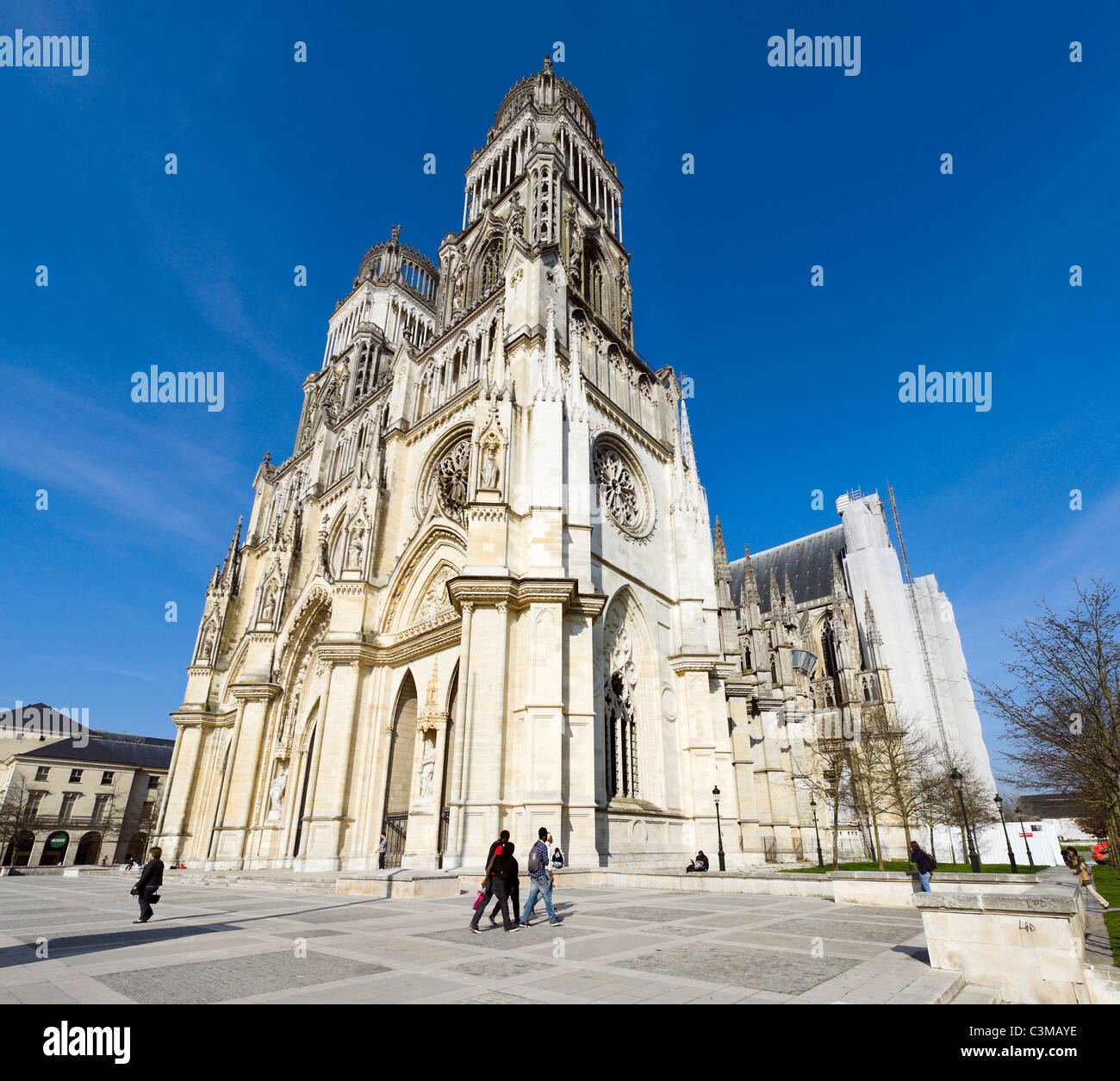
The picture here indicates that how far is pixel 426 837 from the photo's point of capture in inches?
802

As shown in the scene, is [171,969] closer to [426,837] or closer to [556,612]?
[556,612]

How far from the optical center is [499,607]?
18344 mm

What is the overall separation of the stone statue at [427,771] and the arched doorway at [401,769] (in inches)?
85.2

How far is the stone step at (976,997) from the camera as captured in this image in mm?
4773

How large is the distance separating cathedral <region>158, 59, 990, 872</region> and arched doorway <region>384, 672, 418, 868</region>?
0.31ft

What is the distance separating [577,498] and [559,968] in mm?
16155

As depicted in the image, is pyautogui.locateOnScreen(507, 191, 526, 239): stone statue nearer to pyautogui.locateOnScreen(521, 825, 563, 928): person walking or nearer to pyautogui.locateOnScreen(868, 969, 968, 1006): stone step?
pyautogui.locateOnScreen(521, 825, 563, 928): person walking

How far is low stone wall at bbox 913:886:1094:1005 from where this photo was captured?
16.5 feet

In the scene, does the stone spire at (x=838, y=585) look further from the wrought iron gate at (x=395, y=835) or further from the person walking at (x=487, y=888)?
the person walking at (x=487, y=888)

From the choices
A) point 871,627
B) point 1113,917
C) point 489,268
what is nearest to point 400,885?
point 1113,917

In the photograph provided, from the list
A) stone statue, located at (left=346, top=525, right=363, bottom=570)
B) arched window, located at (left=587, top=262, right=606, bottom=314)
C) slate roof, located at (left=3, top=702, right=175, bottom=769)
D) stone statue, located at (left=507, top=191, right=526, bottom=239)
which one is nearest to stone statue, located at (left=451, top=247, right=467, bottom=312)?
stone statue, located at (left=507, top=191, right=526, bottom=239)

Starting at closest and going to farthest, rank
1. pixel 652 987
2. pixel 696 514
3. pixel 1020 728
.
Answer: pixel 652 987, pixel 1020 728, pixel 696 514

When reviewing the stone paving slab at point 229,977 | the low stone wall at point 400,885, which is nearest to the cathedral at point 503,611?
the low stone wall at point 400,885
